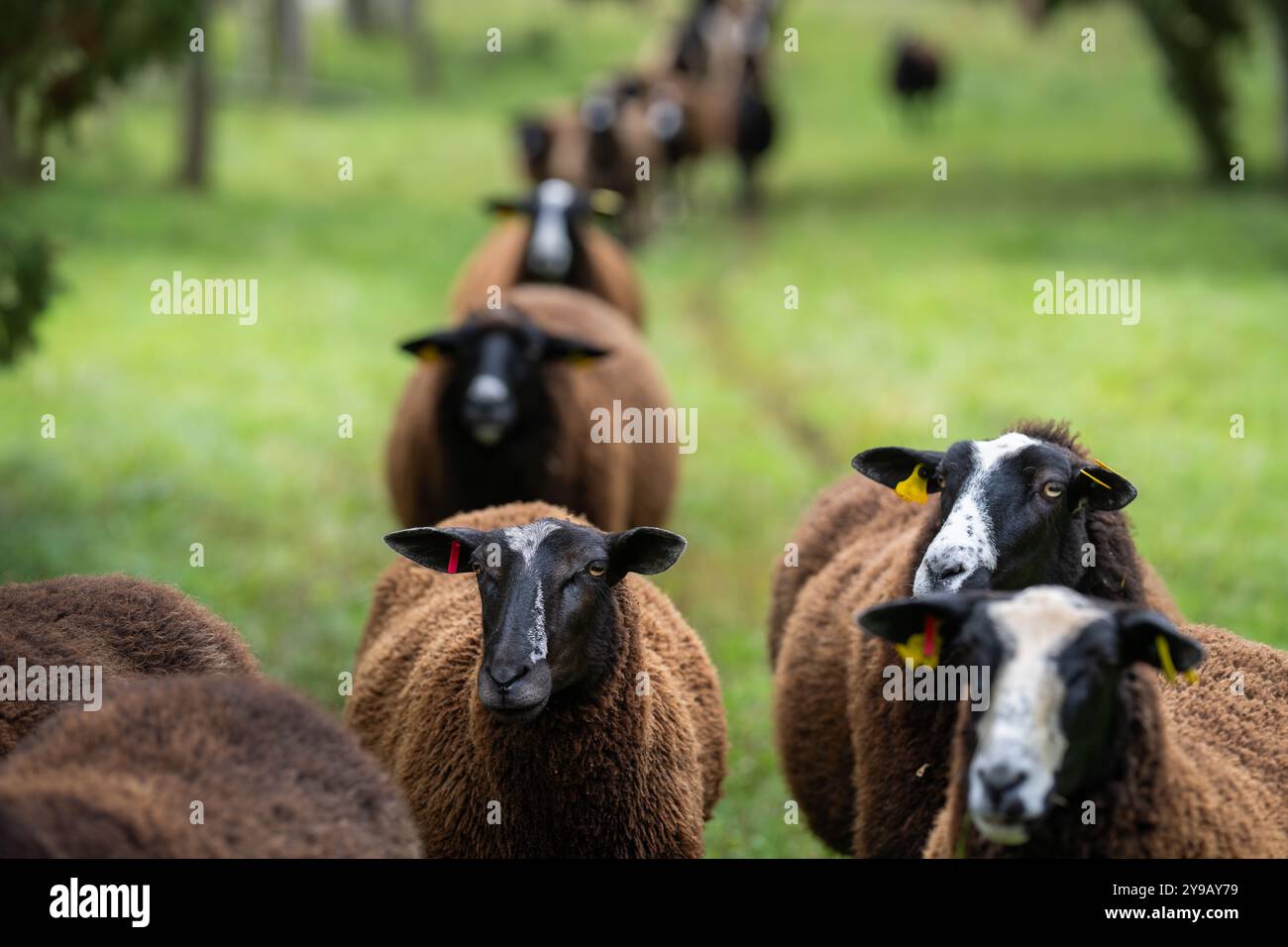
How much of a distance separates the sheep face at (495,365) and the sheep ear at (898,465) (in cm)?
313

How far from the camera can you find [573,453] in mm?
8953

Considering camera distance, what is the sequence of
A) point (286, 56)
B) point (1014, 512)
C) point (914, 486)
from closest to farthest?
point (1014, 512) < point (914, 486) < point (286, 56)

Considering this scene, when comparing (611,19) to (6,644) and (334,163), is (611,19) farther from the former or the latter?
(6,644)

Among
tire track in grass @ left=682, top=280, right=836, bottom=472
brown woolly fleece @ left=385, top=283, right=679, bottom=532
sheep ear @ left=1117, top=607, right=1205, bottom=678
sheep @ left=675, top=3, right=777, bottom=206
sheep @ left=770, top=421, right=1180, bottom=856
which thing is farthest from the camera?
sheep @ left=675, top=3, right=777, bottom=206

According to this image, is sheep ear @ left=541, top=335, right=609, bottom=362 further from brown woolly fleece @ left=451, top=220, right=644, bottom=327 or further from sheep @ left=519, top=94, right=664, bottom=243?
sheep @ left=519, top=94, right=664, bottom=243

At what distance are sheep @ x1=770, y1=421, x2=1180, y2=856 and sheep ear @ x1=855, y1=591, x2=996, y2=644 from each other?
78 cm

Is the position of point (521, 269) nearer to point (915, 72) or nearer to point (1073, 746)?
point (1073, 746)

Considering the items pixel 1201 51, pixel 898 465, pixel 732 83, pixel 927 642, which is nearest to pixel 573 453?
pixel 898 465

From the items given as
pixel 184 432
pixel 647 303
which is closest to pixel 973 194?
pixel 647 303

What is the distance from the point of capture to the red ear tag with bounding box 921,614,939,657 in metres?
4.39

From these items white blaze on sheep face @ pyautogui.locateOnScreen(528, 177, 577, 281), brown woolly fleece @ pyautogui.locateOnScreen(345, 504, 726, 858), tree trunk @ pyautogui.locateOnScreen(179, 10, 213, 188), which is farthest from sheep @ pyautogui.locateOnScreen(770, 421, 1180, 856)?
→ tree trunk @ pyautogui.locateOnScreen(179, 10, 213, 188)

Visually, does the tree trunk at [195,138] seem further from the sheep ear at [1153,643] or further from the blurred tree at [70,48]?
the sheep ear at [1153,643]

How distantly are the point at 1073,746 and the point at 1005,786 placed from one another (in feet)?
0.85

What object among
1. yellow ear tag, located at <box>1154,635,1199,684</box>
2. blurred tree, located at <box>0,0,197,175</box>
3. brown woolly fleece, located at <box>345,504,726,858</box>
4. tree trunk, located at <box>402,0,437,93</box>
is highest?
tree trunk, located at <box>402,0,437,93</box>
